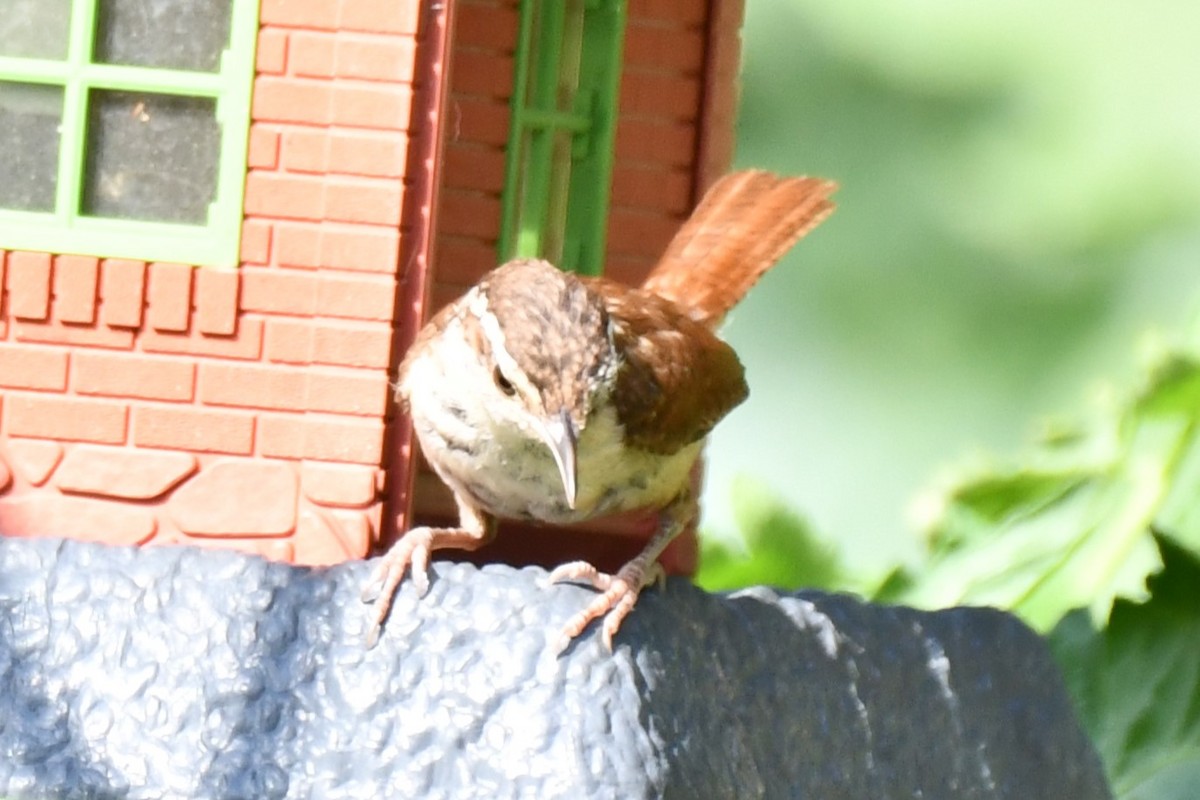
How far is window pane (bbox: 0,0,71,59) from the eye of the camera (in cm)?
271

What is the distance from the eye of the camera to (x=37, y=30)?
2.72 m

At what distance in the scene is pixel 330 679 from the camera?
8.33 feet

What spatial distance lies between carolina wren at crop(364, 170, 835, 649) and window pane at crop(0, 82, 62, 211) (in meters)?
Answer: 0.54

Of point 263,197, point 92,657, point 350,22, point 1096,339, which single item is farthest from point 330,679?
point 1096,339

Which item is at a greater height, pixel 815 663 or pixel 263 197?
pixel 263 197

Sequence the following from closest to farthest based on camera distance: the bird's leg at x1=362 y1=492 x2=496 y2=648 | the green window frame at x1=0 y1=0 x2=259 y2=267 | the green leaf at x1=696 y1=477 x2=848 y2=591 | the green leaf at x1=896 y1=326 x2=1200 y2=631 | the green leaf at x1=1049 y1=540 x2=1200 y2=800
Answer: the bird's leg at x1=362 y1=492 x2=496 y2=648 → the green window frame at x1=0 y1=0 x2=259 y2=267 → the green leaf at x1=1049 y1=540 x2=1200 y2=800 → the green leaf at x1=896 y1=326 x2=1200 y2=631 → the green leaf at x1=696 y1=477 x2=848 y2=591

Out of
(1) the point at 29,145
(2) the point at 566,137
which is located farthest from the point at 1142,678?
(1) the point at 29,145

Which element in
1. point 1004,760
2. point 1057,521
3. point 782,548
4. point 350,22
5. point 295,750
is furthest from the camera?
point 782,548

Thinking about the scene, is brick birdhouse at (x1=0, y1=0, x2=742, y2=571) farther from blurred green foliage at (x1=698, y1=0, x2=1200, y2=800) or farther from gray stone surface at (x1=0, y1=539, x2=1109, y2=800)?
blurred green foliage at (x1=698, y1=0, x2=1200, y2=800)

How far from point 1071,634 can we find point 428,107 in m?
1.85

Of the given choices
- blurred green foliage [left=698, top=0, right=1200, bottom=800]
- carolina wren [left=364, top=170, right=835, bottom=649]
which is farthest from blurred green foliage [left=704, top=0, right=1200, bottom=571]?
carolina wren [left=364, top=170, right=835, bottom=649]

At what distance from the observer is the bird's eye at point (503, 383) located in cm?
258

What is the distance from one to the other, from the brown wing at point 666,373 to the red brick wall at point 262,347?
0.33 m

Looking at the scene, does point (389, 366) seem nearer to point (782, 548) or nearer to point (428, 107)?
point (428, 107)
